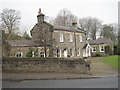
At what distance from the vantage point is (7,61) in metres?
19.6

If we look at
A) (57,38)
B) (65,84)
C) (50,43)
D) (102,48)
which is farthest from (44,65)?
(102,48)

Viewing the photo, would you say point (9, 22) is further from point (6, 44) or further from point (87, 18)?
point (87, 18)

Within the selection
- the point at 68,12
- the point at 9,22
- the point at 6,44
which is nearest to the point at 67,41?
the point at 6,44

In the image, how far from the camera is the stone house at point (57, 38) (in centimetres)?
3028

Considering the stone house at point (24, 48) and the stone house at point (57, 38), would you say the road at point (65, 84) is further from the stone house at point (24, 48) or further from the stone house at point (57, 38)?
→ the stone house at point (57, 38)

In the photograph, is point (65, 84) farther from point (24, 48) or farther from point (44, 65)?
point (24, 48)

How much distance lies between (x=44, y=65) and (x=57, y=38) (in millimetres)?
11677

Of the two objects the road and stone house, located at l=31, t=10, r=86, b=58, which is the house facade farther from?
the road

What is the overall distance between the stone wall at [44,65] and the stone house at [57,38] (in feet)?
32.0

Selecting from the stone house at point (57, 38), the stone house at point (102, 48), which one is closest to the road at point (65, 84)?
the stone house at point (57, 38)

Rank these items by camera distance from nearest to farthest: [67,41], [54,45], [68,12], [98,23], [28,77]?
[28,77], [54,45], [67,41], [68,12], [98,23]

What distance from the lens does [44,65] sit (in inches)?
784

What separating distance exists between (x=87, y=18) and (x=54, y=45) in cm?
4472

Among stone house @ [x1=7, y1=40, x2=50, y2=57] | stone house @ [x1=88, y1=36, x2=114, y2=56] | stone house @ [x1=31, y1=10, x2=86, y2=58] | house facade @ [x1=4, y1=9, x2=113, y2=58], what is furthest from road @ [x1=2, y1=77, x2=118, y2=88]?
stone house @ [x1=88, y1=36, x2=114, y2=56]
